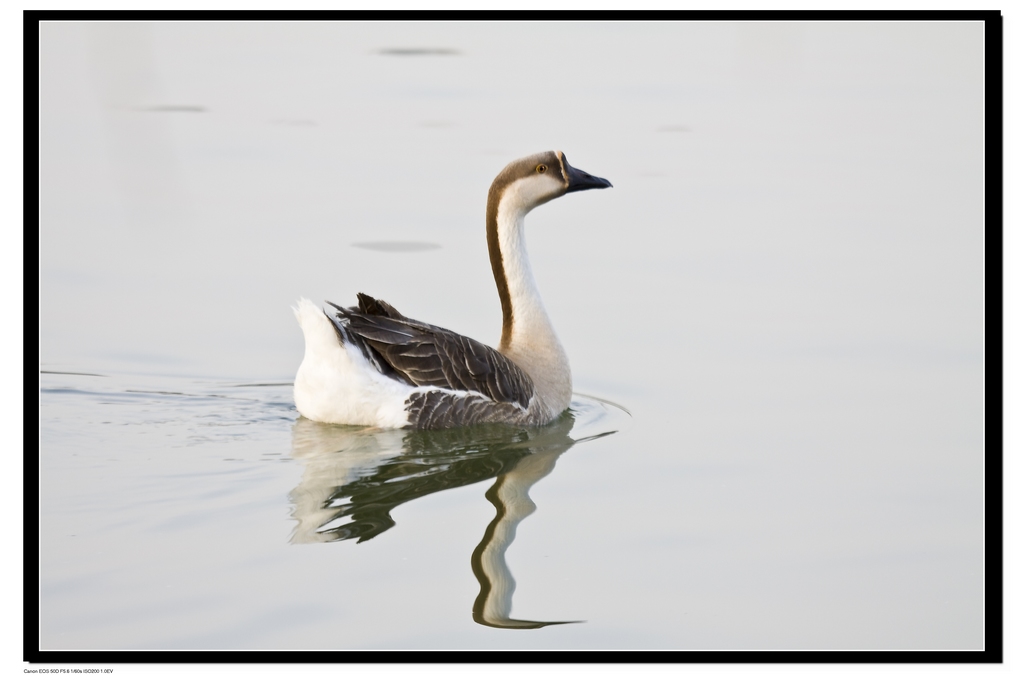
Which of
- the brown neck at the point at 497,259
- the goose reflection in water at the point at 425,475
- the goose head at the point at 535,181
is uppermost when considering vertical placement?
the goose head at the point at 535,181

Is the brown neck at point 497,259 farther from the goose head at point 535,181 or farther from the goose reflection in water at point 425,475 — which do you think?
the goose reflection in water at point 425,475

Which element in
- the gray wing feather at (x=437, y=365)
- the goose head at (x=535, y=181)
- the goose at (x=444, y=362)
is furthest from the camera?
the goose head at (x=535, y=181)

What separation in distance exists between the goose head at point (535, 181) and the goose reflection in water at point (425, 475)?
65.2 inches

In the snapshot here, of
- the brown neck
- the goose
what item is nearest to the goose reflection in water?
the goose

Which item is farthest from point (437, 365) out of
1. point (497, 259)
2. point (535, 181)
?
point (535, 181)

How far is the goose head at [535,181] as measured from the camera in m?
9.18

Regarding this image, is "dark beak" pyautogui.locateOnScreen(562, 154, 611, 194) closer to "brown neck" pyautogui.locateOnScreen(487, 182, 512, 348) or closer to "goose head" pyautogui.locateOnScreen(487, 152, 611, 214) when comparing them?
"goose head" pyautogui.locateOnScreen(487, 152, 611, 214)

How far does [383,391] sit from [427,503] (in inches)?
54.1

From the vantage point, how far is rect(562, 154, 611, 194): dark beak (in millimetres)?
9250

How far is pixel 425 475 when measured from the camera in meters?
7.63

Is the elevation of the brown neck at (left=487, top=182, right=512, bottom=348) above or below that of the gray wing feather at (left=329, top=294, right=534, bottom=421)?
above

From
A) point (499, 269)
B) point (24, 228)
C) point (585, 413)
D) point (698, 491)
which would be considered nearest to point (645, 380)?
point (585, 413)

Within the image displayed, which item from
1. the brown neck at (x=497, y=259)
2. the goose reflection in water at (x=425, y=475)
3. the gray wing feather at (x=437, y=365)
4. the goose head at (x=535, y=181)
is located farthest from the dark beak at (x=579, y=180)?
the goose reflection in water at (x=425, y=475)

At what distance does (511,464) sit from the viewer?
8.02m
